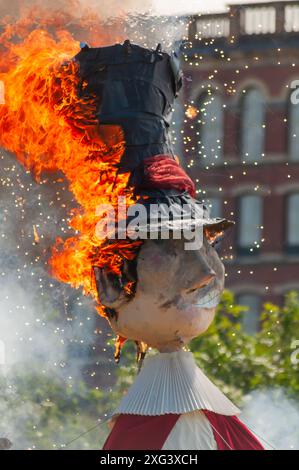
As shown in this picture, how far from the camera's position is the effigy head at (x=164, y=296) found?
12.0 m

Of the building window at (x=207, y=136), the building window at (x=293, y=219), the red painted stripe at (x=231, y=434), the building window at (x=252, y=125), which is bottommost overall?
the red painted stripe at (x=231, y=434)

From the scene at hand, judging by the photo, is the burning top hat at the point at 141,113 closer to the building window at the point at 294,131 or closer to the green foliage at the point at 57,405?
the green foliage at the point at 57,405

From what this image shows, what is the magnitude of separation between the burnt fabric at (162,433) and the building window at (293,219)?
21414 millimetres

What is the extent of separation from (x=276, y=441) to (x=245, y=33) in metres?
8.47

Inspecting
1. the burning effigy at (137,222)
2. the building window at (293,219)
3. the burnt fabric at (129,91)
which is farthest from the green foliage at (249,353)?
the building window at (293,219)

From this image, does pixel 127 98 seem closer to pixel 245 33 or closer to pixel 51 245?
pixel 51 245

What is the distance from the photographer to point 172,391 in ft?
39.0

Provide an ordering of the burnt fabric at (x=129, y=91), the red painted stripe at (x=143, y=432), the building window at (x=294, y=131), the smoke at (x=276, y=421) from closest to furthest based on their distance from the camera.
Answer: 1. the red painted stripe at (x=143, y=432)
2. the burnt fabric at (x=129, y=91)
3. the smoke at (x=276, y=421)
4. the building window at (x=294, y=131)

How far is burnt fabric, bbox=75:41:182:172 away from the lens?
12.2 metres

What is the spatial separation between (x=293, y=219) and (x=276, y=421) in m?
19.9

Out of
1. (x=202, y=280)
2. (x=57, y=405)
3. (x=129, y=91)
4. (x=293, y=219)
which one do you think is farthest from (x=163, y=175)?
(x=293, y=219)

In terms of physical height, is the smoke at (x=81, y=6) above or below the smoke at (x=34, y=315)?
above

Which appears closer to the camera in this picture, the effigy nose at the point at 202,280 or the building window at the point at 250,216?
the effigy nose at the point at 202,280

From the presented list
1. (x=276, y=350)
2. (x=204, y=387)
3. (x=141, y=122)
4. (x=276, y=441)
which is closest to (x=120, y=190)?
(x=141, y=122)
